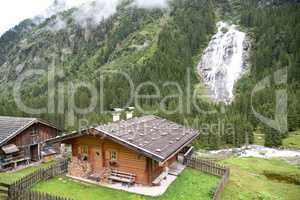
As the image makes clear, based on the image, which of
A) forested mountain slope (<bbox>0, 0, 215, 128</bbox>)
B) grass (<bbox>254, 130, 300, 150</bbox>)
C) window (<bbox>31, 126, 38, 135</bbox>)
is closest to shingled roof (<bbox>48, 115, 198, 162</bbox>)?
window (<bbox>31, 126, 38, 135</bbox>)

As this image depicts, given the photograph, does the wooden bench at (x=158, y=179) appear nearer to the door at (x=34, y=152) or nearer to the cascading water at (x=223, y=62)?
the door at (x=34, y=152)

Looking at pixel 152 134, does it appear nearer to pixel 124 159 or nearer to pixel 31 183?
pixel 124 159

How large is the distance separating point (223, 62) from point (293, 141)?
191ft

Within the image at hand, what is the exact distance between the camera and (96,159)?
25.9 meters

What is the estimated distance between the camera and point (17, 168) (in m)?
32.4

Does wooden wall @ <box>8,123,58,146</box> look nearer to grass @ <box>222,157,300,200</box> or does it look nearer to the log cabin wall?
the log cabin wall

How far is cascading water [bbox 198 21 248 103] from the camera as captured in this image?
332 feet

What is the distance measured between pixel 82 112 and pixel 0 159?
5372cm

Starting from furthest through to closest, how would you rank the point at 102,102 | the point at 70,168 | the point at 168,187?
the point at 102,102 < the point at 70,168 < the point at 168,187

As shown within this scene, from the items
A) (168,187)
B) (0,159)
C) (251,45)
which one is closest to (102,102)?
(251,45)

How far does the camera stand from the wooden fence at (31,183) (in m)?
19.9

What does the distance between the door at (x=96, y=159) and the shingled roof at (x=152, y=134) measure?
1.77 metres

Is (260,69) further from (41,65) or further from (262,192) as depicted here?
(41,65)

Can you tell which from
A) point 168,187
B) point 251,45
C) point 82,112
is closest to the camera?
point 168,187
